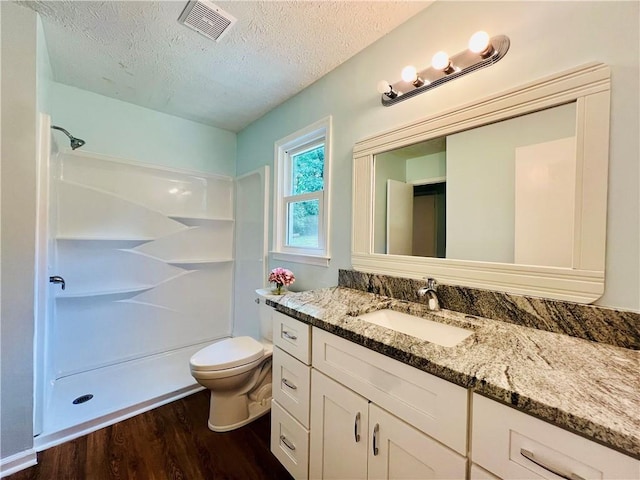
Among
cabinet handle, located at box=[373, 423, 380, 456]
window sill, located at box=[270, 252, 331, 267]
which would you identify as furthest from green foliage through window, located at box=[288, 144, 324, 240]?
cabinet handle, located at box=[373, 423, 380, 456]

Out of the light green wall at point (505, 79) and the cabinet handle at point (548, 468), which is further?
the light green wall at point (505, 79)

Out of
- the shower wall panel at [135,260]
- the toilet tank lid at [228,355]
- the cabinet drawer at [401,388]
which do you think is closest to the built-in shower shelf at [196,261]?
the shower wall panel at [135,260]

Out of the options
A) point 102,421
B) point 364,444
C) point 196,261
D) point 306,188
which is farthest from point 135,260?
point 364,444

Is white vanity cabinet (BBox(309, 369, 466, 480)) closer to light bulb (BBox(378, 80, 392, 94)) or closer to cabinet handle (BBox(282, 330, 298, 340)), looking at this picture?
cabinet handle (BBox(282, 330, 298, 340))

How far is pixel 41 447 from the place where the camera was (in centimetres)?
153

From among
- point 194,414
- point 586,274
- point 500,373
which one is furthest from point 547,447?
point 194,414

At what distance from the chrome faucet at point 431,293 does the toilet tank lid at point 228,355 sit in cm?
115

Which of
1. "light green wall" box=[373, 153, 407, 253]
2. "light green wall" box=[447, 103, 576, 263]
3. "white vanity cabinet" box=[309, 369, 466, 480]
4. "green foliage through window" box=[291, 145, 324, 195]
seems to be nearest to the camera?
"white vanity cabinet" box=[309, 369, 466, 480]

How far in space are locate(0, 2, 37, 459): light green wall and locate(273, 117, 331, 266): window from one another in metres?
1.49

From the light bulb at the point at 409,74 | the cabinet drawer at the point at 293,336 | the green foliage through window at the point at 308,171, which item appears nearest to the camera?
the cabinet drawer at the point at 293,336

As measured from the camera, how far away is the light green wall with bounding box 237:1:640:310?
86 centimetres

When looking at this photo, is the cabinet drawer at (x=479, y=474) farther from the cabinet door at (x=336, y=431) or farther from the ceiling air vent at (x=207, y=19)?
the ceiling air vent at (x=207, y=19)

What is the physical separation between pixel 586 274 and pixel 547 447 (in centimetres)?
62

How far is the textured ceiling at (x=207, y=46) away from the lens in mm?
1378
